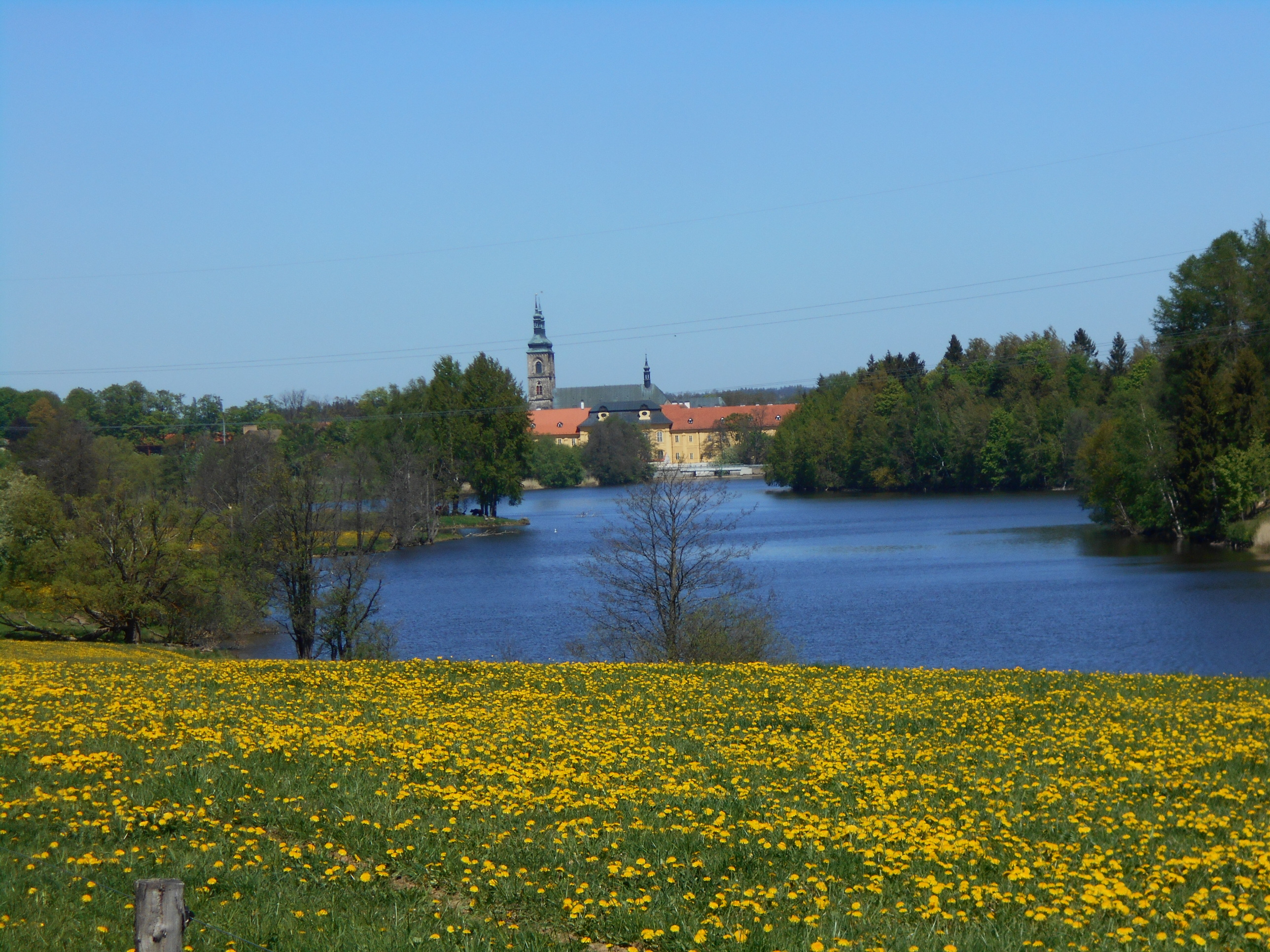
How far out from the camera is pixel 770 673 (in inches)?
755

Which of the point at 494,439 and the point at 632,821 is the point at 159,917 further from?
the point at 494,439

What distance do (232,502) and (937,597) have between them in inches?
1850

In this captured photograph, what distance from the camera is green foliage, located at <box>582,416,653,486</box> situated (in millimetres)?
155500

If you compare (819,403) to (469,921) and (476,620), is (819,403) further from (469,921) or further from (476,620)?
(469,921)

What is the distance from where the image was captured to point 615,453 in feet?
515

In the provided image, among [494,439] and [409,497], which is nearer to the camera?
[409,497]

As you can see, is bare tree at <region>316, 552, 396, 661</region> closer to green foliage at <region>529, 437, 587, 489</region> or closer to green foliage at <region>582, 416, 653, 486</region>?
green foliage at <region>582, 416, 653, 486</region>

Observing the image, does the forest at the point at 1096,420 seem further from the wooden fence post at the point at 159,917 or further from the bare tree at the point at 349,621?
the wooden fence post at the point at 159,917

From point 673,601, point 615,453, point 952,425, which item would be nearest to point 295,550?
point 673,601

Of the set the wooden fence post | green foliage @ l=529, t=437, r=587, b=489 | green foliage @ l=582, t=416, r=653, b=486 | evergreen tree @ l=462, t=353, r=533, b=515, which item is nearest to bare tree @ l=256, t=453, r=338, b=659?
the wooden fence post

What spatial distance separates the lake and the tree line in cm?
308

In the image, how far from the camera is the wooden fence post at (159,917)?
4551 millimetres

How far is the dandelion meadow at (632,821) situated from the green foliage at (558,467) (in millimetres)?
139492

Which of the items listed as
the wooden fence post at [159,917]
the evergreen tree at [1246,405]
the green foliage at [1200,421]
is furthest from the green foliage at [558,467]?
the wooden fence post at [159,917]
